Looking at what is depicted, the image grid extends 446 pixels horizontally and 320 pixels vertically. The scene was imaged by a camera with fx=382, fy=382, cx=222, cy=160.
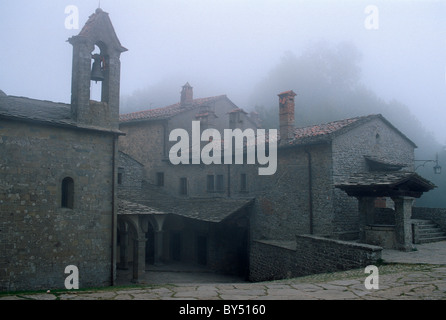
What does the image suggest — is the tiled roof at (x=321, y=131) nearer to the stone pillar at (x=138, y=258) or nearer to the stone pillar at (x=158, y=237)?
the stone pillar at (x=158, y=237)

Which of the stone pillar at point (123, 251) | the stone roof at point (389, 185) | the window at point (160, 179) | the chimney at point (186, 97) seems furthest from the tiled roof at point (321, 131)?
the chimney at point (186, 97)

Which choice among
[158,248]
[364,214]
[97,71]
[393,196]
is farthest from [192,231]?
[393,196]

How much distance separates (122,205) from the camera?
50.1 ft

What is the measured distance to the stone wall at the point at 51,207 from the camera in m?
10.6

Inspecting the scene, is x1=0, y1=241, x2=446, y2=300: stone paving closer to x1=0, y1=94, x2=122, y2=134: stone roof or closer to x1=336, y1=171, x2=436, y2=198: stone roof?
x1=336, y1=171, x2=436, y2=198: stone roof

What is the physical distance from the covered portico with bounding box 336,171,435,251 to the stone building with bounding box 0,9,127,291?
864 centimetres

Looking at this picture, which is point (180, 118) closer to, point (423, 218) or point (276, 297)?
point (423, 218)

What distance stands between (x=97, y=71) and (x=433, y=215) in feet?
48.6

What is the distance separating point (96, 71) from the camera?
13.2 metres

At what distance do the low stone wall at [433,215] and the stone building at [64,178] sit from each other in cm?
1307

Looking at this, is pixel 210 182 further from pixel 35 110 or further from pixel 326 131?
pixel 35 110

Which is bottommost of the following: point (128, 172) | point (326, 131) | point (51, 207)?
point (51, 207)

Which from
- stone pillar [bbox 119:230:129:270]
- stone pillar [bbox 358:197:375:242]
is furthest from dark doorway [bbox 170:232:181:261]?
stone pillar [bbox 358:197:375:242]

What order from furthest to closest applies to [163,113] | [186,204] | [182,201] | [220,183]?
1. [163,113]
2. [182,201]
3. [220,183]
4. [186,204]
